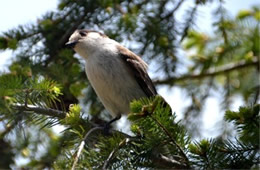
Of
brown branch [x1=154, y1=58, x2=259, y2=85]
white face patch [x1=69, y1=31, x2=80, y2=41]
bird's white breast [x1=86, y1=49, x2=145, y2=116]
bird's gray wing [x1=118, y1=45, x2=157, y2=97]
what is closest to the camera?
bird's white breast [x1=86, y1=49, x2=145, y2=116]

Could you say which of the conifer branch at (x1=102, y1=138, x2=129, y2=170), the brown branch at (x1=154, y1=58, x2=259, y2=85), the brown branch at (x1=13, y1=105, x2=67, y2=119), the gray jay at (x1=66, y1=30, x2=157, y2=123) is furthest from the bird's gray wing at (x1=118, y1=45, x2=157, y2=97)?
the conifer branch at (x1=102, y1=138, x2=129, y2=170)

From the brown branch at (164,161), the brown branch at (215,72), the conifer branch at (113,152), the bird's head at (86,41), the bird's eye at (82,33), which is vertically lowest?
the brown branch at (215,72)

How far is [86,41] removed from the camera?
435 centimetres

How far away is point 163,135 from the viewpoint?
2.49 m

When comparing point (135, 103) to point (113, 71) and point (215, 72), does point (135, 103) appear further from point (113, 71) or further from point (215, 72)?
point (215, 72)

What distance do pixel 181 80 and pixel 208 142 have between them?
2.52 metres

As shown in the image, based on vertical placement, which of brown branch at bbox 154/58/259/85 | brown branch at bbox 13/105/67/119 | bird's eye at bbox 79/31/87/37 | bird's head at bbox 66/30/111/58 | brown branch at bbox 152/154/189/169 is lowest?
brown branch at bbox 154/58/259/85

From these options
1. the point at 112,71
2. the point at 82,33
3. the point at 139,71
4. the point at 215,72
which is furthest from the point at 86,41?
the point at 215,72

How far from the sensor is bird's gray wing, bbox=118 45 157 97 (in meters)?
4.08

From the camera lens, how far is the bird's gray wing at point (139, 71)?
4078 millimetres

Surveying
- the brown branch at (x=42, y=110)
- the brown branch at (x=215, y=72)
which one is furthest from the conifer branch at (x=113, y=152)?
the brown branch at (x=215, y=72)

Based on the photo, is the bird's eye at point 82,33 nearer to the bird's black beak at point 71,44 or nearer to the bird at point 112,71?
the bird at point 112,71


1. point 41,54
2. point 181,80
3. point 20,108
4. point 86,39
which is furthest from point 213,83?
point 20,108

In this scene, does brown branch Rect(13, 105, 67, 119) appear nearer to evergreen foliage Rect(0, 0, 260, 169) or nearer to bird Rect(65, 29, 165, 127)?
evergreen foliage Rect(0, 0, 260, 169)
